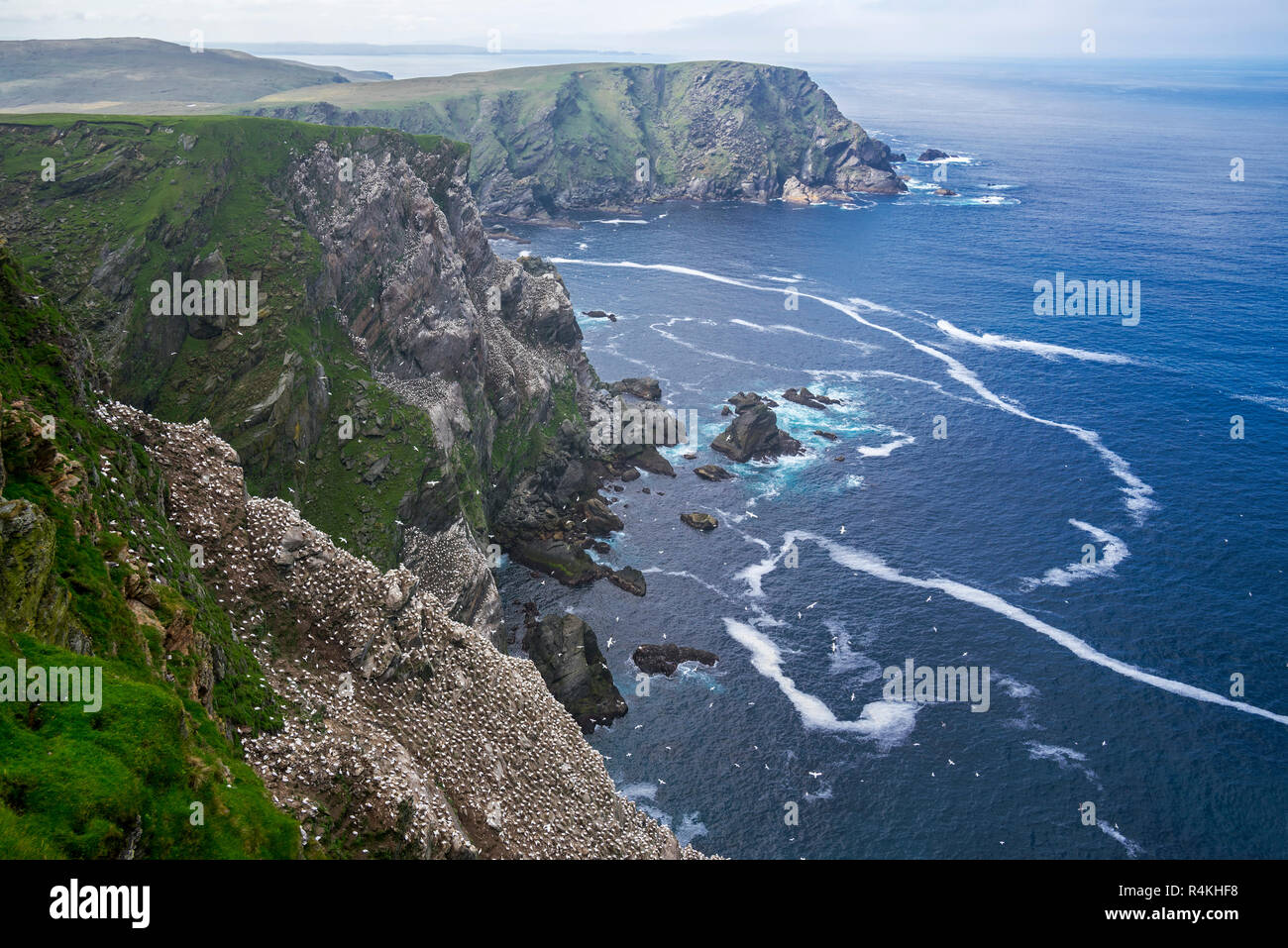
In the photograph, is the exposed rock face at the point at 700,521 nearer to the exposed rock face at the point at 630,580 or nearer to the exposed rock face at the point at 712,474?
the exposed rock face at the point at 712,474

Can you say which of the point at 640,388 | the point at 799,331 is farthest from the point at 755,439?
the point at 799,331

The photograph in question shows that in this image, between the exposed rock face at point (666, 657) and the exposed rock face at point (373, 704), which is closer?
the exposed rock face at point (373, 704)

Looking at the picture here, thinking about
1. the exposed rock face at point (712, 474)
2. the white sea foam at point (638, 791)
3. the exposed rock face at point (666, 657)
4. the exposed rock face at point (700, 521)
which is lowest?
the white sea foam at point (638, 791)

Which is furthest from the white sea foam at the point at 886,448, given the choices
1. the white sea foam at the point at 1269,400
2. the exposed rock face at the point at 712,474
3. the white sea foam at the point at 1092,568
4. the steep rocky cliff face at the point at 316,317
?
the white sea foam at the point at 1269,400

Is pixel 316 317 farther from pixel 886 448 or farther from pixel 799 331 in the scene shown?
pixel 799 331

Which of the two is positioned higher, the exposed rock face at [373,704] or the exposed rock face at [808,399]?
the exposed rock face at [808,399]

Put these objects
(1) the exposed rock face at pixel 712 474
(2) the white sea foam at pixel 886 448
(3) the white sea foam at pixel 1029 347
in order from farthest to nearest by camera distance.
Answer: (3) the white sea foam at pixel 1029 347
(2) the white sea foam at pixel 886 448
(1) the exposed rock face at pixel 712 474
